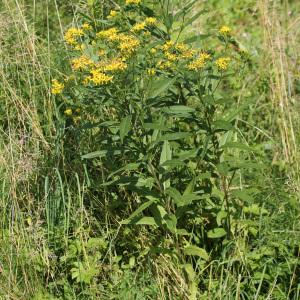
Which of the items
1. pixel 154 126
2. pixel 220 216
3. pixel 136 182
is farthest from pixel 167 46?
pixel 220 216

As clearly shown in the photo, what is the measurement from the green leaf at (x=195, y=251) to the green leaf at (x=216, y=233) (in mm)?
113

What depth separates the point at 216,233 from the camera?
3061 mm

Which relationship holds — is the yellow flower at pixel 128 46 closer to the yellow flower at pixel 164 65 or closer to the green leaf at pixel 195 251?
the yellow flower at pixel 164 65

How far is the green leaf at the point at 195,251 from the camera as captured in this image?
2.95 metres

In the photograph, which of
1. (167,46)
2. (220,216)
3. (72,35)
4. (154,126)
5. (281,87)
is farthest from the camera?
(281,87)

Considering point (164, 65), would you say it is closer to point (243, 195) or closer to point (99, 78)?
point (99, 78)

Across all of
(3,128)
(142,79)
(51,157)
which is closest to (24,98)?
(3,128)

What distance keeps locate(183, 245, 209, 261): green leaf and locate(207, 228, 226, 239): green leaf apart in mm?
113

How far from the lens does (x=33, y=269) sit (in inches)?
120

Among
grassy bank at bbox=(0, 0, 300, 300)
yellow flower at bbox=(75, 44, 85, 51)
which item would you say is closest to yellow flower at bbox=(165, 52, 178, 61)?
grassy bank at bbox=(0, 0, 300, 300)

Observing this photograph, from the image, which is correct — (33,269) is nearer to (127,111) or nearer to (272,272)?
(127,111)

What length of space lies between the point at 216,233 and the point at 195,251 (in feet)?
0.55

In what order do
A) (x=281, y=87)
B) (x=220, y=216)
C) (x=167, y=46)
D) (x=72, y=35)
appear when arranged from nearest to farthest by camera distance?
(x=167, y=46)
(x=72, y=35)
(x=220, y=216)
(x=281, y=87)

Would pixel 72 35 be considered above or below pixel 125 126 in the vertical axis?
above
